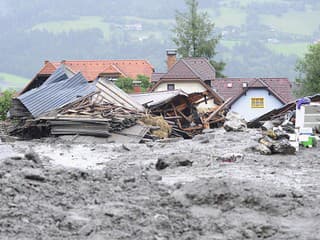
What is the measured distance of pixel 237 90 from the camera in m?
56.2

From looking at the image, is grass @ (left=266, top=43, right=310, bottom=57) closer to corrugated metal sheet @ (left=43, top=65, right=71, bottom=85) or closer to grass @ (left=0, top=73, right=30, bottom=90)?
grass @ (left=0, top=73, right=30, bottom=90)

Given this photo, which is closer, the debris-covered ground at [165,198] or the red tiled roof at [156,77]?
the debris-covered ground at [165,198]

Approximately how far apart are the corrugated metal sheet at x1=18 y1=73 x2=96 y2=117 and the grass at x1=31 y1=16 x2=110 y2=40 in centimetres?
12011

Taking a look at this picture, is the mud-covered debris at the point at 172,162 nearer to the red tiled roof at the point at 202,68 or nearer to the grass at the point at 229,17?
the red tiled roof at the point at 202,68

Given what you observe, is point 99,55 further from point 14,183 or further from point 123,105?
point 14,183

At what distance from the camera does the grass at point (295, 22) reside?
154500mm

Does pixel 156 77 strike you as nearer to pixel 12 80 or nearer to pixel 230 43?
pixel 12 80

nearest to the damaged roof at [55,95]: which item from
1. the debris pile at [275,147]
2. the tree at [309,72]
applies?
the debris pile at [275,147]

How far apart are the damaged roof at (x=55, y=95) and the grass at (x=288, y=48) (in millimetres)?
103047

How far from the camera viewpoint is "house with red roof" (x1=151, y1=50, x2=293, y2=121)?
5297 centimetres

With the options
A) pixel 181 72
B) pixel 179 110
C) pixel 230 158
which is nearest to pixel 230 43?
pixel 181 72

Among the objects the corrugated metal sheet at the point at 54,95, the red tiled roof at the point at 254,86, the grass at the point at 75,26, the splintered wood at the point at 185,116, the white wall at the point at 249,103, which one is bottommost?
the white wall at the point at 249,103

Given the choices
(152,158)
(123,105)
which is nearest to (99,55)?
(123,105)

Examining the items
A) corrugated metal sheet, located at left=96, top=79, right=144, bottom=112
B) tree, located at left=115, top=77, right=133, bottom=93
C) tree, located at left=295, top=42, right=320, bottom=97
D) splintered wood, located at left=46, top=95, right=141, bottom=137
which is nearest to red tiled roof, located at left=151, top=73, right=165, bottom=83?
tree, located at left=115, top=77, right=133, bottom=93
